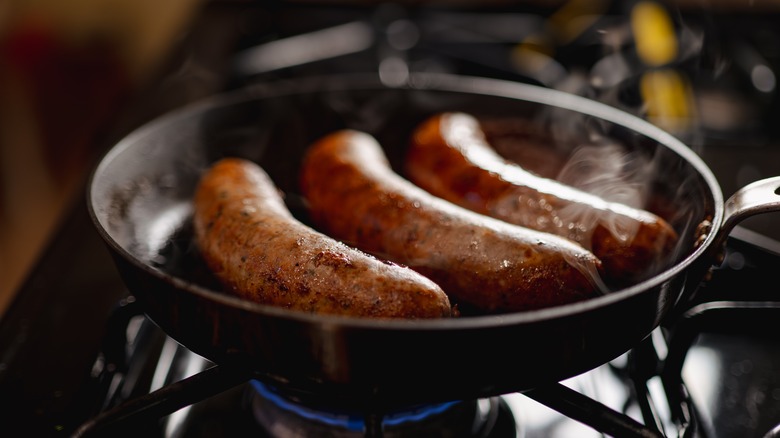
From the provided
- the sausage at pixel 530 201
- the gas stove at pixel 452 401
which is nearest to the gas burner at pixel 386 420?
the gas stove at pixel 452 401

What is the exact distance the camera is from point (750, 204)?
0.94 m

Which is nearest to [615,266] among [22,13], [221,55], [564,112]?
[564,112]

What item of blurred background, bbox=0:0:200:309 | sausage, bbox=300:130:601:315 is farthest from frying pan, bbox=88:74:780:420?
blurred background, bbox=0:0:200:309

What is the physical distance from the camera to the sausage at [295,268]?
94cm

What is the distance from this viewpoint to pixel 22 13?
350cm

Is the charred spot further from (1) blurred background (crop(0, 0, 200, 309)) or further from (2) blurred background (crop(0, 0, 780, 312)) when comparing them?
(1) blurred background (crop(0, 0, 200, 309))

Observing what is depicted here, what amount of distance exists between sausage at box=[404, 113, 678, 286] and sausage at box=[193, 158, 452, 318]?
34 centimetres

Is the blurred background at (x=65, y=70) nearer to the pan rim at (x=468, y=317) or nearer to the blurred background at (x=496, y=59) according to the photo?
the blurred background at (x=496, y=59)

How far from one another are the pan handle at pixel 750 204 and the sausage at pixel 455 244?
0.65 ft

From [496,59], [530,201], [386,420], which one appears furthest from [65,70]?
[386,420]

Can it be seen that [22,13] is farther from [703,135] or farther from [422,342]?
[422,342]

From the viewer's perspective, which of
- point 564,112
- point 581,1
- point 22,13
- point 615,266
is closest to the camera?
point 615,266

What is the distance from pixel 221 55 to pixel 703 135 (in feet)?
4.70

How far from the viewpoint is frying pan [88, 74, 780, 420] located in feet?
2.54
